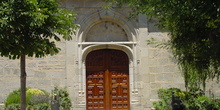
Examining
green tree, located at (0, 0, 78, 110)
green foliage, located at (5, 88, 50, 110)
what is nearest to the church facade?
green foliage, located at (5, 88, 50, 110)

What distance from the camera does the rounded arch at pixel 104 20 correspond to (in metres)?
Answer: 12.1

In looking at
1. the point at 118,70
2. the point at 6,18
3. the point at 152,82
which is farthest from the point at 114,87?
the point at 6,18

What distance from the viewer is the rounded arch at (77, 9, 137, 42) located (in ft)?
39.6

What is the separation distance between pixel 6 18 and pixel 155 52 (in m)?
7.20

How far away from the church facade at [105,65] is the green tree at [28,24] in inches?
189

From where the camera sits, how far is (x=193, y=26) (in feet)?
22.0

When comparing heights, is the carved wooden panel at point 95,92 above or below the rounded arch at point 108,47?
below

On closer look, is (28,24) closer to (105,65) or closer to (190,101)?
(190,101)

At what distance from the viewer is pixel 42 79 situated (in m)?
11.8

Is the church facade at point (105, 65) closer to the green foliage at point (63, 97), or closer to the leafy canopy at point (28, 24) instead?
the green foliage at point (63, 97)

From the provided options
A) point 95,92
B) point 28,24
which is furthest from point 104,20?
point 28,24

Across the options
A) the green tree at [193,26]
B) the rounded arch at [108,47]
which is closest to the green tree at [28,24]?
the green tree at [193,26]

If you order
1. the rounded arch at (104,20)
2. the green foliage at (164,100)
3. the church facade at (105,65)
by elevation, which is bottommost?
the green foliage at (164,100)

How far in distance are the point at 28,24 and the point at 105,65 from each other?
651 centimetres
